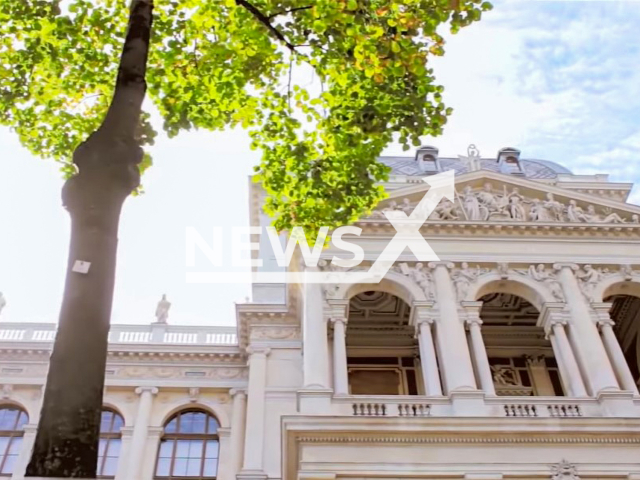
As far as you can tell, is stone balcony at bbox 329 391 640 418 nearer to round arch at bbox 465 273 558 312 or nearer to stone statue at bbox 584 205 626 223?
round arch at bbox 465 273 558 312

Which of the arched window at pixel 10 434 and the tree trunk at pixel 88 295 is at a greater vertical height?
the arched window at pixel 10 434

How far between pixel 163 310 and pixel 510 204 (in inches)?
543

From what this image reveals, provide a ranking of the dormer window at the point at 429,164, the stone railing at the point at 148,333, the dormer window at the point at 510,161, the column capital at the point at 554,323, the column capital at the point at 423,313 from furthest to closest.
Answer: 1. the dormer window at the point at 510,161
2. the dormer window at the point at 429,164
3. the stone railing at the point at 148,333
4. the column capital at the point at 554,323
5. the column capital at the point at 423,313

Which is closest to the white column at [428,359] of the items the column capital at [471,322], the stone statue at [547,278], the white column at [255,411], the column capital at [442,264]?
the column capital at [471,322]

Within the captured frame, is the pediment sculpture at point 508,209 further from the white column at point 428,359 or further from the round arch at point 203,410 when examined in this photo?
the round arch at point 203,410

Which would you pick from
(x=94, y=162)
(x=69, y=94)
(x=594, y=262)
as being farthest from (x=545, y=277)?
(x=94, y=162)

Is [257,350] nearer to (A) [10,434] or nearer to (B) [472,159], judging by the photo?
(A) [10,434]

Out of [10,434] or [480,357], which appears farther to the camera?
[10,434]

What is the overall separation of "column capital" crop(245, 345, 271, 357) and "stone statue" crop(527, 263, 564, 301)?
8.75 m

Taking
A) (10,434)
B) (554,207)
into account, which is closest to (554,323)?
(554,207)

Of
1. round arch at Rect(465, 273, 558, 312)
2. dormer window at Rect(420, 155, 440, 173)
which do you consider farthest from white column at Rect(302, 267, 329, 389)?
dormer window at Rect(420, 155, 440, 173)

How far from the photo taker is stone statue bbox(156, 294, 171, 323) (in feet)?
92.9

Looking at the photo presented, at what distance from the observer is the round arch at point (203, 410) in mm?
24141

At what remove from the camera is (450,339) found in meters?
19.5
